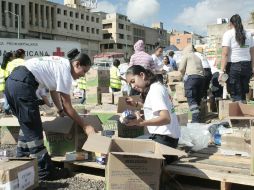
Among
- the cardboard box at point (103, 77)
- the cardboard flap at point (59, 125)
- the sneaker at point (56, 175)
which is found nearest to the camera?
the sneaker at point (56, 175)

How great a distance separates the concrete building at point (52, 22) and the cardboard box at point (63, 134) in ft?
204

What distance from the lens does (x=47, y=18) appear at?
80.8 m

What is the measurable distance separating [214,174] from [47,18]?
8028 centimetres

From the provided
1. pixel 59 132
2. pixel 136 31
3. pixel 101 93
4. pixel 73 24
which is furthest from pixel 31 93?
pixel 136 31

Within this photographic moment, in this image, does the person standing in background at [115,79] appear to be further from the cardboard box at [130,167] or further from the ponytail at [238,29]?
the cardboard box at [130,167]

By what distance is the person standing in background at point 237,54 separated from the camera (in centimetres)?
641

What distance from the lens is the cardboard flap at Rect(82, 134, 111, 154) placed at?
367 centimetres

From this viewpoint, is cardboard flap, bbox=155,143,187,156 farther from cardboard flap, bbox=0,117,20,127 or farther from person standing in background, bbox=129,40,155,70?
person standing in background, bbox=129,40,155,70

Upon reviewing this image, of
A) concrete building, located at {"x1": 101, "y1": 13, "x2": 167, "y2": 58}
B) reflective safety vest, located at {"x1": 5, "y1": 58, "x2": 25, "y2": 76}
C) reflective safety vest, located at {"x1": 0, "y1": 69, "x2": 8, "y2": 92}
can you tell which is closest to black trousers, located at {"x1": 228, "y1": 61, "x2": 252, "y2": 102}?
reflective safety vest, located at {"x1": 5, "y1": 58, "x2": 25, "y2": 76}

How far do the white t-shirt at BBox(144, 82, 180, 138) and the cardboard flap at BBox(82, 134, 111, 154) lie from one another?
558 millimetres

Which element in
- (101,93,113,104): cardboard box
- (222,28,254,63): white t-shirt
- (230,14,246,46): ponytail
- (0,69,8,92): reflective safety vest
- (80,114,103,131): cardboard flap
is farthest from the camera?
(101,93,113,104): cardboard box

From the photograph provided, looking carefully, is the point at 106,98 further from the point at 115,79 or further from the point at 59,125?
the point at 59,125

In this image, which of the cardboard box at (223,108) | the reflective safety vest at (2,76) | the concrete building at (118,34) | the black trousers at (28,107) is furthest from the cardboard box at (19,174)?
the concrete building at (118,34)

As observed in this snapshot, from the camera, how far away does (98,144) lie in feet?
12.4
